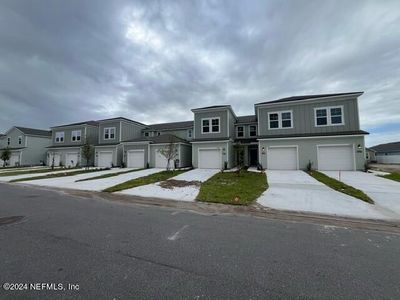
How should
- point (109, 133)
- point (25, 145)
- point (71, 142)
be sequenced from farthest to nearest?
1. point (25, 145)
2. point (71, 142)
3. point (109, 133)

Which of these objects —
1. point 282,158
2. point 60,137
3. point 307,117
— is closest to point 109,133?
point 60,137

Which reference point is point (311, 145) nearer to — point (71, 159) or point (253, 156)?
point (253, 156)

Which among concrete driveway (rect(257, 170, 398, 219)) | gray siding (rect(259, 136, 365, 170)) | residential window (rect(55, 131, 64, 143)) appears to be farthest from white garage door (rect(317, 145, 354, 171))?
residential window (rect(55, 131, 64, 143))

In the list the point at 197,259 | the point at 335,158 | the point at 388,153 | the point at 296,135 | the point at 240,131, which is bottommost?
the point at 197,259

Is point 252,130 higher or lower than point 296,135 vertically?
higher

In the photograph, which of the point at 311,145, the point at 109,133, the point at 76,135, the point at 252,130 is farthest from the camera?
the point at 76,135

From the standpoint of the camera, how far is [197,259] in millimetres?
3396

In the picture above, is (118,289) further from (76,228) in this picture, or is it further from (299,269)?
(76,228)

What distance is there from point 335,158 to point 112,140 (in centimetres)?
2573

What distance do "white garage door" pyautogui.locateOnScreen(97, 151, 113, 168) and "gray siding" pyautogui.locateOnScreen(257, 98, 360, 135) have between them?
63.5ft

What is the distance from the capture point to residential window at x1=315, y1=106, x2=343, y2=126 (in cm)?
1761

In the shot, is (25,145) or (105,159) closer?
(105,159)

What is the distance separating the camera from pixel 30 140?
34406 mm

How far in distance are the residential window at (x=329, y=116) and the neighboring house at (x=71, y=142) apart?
93.3 ft
